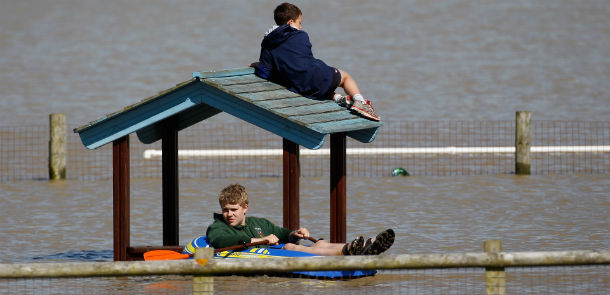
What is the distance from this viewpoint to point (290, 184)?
12.3 m

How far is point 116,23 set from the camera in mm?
48094

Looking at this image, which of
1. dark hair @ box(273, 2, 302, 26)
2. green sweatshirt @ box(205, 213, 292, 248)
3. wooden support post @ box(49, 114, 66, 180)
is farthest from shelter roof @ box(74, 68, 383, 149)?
wooden support post @ box(49, 114, 66, 180)

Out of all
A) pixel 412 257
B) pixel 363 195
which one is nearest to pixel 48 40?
pixel 363 195

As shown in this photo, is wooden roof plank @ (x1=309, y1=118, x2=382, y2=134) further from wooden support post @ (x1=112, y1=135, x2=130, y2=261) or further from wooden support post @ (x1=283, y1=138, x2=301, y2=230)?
wooden support post @ (x1=112, y1=135, x2=130, y2=261)

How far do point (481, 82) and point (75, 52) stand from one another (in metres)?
13.9

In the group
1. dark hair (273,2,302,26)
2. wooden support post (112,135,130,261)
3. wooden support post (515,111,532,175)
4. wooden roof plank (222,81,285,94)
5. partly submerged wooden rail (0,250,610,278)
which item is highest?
dark hair (273,2,302,26)

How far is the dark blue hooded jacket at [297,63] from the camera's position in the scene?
12.2 m

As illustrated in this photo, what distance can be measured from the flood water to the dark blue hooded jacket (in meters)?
2.65

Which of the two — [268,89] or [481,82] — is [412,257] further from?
[481,82]

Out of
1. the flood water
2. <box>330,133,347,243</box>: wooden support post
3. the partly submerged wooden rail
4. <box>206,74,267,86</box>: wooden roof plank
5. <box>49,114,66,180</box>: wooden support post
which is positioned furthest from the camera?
<box>49,114,66,180</box>: wooden support post

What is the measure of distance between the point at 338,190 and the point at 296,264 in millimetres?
3343

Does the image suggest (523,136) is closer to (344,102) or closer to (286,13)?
(344,102)

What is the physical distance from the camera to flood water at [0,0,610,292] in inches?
632

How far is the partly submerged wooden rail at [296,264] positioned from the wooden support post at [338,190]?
3244 mm
